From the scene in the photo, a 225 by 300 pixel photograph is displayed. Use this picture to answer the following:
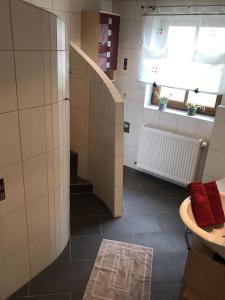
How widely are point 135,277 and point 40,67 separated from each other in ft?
5.33

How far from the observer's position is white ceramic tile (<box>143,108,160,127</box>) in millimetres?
3404

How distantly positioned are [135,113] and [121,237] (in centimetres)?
169

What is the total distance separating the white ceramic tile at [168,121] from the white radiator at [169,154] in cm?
14

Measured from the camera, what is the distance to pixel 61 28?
170 cm

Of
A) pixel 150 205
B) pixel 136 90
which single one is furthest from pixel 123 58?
pixel 150 205

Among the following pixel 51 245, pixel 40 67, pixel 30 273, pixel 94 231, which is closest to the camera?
pixel 40 67

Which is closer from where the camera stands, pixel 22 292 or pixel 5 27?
pixel 5 27

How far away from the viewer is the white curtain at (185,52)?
269cm

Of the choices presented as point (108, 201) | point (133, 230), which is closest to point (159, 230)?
point (133, 230)

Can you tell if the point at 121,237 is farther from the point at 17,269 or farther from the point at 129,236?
the point at 17,269

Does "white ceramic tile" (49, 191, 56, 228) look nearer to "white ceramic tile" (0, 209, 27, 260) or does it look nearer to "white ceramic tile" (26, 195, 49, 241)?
"white ceramic tile" (26, 195, 49, 241)

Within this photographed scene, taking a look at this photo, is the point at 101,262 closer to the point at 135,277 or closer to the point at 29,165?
the point at 135,277

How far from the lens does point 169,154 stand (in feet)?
10.7

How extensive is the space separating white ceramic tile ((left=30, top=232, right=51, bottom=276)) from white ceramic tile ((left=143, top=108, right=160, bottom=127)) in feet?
6.52
